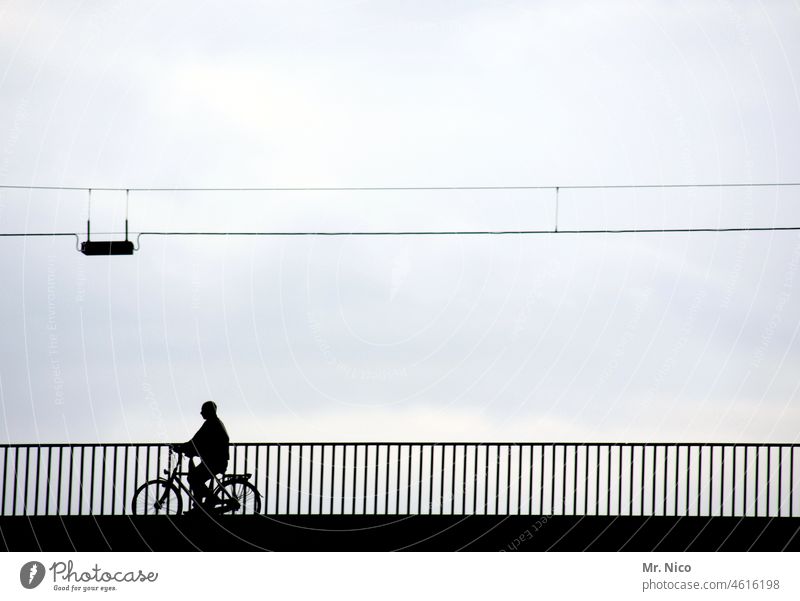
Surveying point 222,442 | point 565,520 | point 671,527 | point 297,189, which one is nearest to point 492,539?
point 565,520

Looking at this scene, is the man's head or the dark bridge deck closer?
the dark bridge deck

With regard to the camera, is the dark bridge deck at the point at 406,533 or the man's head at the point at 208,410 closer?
the dark bridge deck at the point at 406,533

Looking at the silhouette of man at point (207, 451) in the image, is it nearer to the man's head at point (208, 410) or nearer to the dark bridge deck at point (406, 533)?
the man's head at point (208, 410)

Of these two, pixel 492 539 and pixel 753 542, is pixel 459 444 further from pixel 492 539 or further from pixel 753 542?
pixel 753 542

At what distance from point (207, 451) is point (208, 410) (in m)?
0.62

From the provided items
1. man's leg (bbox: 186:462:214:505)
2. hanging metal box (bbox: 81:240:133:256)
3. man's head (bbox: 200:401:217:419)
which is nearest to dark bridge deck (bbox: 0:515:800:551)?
man's leg (bbox: 186:462:214:505)

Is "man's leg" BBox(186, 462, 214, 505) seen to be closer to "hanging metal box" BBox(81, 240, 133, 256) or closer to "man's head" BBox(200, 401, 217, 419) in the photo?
"man's head" BBox(200, 401, 217, 419)

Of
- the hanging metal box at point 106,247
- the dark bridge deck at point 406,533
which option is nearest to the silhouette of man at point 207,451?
the dark bridge deck at point 406,533

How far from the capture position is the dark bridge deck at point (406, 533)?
77.9 feet

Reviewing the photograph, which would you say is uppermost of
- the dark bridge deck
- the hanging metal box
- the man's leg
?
the hanging metal box

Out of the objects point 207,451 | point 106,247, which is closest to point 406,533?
point 207,451

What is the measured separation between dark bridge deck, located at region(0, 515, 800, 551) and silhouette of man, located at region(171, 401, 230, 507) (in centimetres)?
48

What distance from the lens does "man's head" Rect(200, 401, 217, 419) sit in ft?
79.4

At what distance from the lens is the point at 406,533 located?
24.1m
